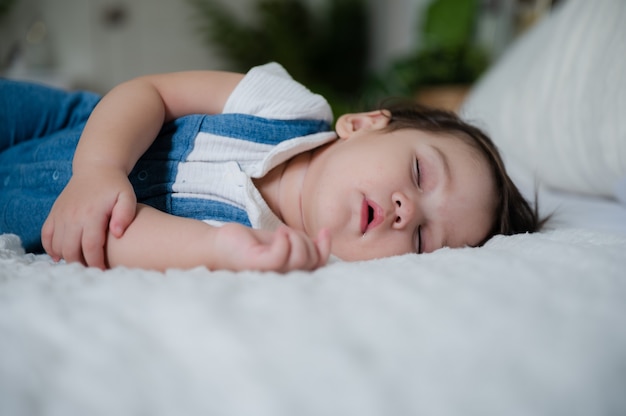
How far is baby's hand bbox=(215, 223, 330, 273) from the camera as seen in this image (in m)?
0.54

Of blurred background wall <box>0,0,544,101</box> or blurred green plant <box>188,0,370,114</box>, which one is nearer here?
blurred background wall <box>0,0,544,101</box>

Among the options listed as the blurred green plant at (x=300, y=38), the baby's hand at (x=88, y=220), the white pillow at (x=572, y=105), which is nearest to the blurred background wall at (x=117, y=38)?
the blurred green plant at (x=300, y=38)

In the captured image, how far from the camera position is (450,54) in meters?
2.61

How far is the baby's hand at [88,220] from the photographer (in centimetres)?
64

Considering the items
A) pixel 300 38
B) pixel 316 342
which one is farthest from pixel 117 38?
pixel 316 342

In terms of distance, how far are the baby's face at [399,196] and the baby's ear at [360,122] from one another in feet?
0.27

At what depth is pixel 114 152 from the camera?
732 millimetres

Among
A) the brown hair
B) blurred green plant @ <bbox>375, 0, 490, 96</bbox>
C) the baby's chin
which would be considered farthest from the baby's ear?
blurred green plant @ <bbox>375, 0, 490, 96</bbox>

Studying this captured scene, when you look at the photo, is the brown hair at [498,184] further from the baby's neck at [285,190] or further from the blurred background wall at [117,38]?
the blurred background wall at [117,38]

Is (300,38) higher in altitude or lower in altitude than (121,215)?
lower

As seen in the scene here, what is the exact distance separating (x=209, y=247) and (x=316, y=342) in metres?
0.22

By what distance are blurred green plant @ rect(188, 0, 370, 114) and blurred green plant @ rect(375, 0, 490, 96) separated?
1020mm

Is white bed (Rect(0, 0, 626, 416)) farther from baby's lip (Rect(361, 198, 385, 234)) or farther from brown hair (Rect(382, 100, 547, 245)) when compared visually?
brown hair (Rect(382, 100, 547, 245))

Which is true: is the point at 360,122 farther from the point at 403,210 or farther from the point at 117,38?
the point at 117,38
